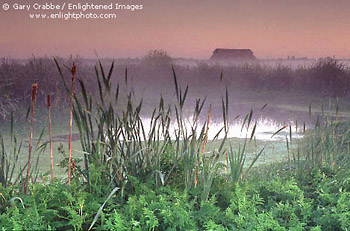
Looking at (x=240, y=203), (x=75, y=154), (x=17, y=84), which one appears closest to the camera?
(x=240, y=203)

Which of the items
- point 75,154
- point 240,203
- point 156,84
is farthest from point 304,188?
point 156,84

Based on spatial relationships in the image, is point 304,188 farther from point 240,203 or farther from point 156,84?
point 156,84

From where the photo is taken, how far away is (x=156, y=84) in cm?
1426

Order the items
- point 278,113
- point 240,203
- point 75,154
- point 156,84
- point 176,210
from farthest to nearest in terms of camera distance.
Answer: point 156,84 < point 278,113 < point 75,154 < point 240,203 < point 176,210

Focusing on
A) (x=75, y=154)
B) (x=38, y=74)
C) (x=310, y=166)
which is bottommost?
(x=75, y=154)

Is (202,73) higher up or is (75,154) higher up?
(202,73)

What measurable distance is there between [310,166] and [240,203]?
1.50 metres

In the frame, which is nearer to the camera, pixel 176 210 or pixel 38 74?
pixel 176 210

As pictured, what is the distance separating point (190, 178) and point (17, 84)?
22.3 ft

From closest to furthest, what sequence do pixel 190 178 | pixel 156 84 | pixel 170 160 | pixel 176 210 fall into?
pixel 176 210
pixel 190 178
pixel 170 160
pixel 156 84

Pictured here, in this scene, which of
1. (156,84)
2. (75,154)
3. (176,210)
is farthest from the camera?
(156,84)

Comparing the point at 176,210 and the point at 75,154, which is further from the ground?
the point at 176,210

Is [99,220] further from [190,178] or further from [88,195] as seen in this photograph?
[190,178]

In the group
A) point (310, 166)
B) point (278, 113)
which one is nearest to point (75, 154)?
point (310, 166)
